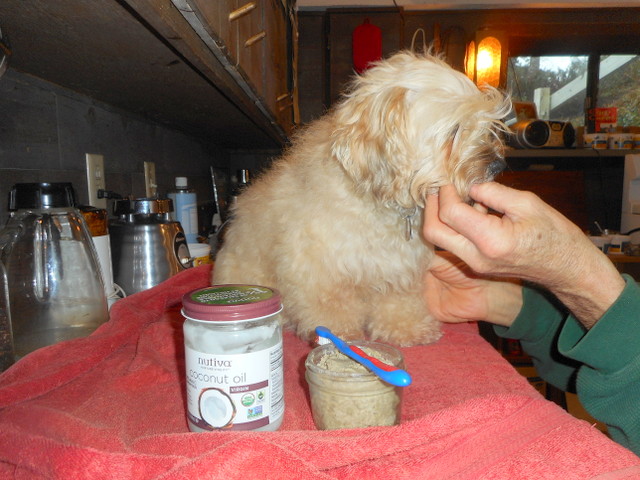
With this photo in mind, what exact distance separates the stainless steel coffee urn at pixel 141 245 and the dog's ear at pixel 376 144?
75 cm

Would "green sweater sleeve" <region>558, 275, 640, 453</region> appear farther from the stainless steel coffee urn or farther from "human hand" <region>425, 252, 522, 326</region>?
the stainless steel coffee urn

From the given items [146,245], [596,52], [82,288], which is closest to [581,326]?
[82,288]

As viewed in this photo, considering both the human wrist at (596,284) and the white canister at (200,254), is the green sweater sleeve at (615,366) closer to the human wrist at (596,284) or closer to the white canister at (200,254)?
the human wrist at (596,284)

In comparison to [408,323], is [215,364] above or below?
above

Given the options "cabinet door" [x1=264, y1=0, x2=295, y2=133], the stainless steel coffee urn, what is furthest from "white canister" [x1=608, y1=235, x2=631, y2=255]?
the stainless steel coffee urn

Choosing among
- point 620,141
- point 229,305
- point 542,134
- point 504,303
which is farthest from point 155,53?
point 620,141

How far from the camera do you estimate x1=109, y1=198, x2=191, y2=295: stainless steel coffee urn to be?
5.54ft

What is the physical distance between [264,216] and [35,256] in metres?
0.69

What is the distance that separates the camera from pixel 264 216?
158 cm

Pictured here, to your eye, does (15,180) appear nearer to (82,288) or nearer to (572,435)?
(82,288)

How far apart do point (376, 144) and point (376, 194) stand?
0.51 feet

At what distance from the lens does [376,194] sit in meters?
1.44

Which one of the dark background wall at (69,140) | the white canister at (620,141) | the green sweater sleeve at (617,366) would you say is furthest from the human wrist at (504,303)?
the white canister at (620,141)

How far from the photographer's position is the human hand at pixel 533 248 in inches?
37.9
